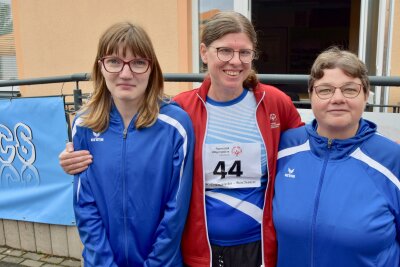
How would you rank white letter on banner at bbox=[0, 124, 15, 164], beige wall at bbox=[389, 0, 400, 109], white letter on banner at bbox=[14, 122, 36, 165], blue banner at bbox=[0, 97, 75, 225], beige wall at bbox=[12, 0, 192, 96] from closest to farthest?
1. blue banner at bbox=[0, 97, 75, 225]
2. white letter on banner at bbox=[14, 122, 36, 165]
3. white letter on banner at bbox=[0, 124, 15, 164]
4. beige wall at bbox=[389, 0, 400, 109]
5. beige wall at bbox=[12, 0, 192, 96]

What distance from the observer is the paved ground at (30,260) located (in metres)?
3.70

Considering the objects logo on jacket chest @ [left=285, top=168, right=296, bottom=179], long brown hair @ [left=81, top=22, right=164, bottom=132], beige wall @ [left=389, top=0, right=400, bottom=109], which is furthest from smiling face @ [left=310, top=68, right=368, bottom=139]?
beige wall @ [left=389, top=0, right=400, bottom=109]

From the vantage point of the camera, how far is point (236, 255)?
1790 mm

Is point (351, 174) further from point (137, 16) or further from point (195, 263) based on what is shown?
point (137, 16)

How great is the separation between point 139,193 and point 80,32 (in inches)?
164

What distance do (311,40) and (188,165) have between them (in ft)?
27.7

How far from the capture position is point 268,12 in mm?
9219

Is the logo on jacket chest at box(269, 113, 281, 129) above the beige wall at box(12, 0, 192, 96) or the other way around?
the other way around

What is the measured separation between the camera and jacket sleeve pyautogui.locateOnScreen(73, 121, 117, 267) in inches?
70.1

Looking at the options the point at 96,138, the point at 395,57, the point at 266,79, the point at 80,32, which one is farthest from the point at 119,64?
the point at 80,32

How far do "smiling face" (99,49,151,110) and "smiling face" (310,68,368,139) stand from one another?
0.74 m

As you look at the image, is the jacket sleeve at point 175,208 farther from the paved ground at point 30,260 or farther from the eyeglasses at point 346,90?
the paved ground at point 30,260

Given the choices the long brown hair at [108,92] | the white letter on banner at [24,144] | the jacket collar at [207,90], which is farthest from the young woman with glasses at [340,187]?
the white letter on banner at [24,144]

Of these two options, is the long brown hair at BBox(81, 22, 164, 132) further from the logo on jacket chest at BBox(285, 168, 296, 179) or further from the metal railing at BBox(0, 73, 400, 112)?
the metal railing at BBox(0, 73, 400, 112)
